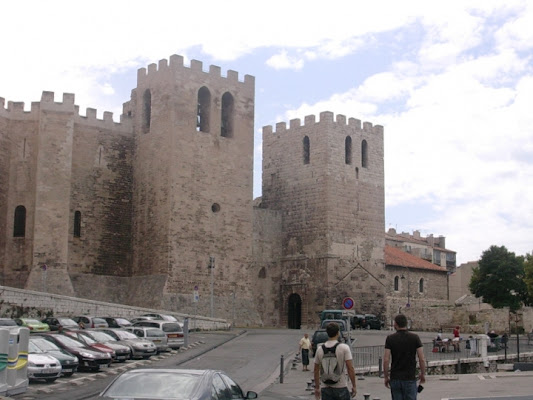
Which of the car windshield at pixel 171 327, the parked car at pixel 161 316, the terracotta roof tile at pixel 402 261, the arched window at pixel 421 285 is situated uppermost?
the terracotta roof tile at pixel 402 261

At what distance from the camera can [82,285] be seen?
146 feet

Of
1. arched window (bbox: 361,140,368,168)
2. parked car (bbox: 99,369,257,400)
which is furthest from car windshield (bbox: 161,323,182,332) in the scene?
arched window (bbox: 361,140,368,168)

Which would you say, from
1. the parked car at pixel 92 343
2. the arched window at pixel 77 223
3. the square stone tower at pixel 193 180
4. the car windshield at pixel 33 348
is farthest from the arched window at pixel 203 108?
the car windshield at pixel 33 348

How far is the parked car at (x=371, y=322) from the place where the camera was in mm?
48594

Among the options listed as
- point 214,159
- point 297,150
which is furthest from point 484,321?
point 214,159

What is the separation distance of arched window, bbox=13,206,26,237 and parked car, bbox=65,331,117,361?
1963 centimetres

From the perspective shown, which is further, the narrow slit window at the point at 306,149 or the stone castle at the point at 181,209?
the narrow slit window at the point at 306,149

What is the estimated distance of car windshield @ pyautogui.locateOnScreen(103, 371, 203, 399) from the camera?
10.3 metres

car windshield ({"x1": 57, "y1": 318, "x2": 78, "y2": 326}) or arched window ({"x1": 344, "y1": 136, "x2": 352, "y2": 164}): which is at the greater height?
arched window ({"x1": 344, "y1": 136, "x2": 352, "y2": 164})

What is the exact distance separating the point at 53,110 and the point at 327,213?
55.8 feet

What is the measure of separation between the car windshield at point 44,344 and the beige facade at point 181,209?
64.8 ft

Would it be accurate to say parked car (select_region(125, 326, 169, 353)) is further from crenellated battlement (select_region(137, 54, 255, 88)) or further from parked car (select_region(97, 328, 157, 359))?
crenellated battlement (select_region(137, 54, 255, 88))

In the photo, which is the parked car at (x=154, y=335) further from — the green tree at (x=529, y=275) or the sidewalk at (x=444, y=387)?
the green tree at (x=529, y=275)

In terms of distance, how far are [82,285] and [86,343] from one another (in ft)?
66.5
